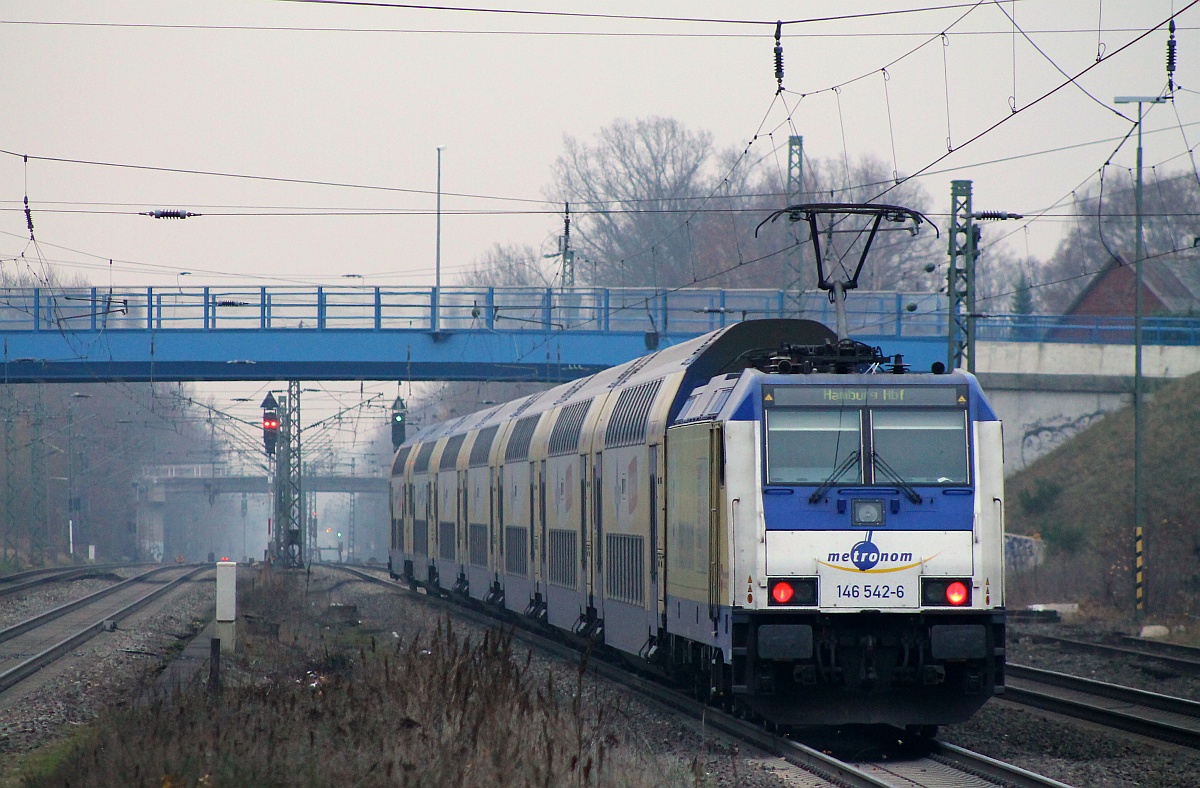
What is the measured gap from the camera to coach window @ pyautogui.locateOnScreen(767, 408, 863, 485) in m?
11.7

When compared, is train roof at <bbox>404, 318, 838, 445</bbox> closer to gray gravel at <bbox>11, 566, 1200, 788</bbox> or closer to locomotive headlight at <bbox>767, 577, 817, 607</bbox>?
locomotive headlight at <bbox>767, 577, 817, 607</bbox>

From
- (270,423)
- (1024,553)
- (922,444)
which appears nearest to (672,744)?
(922,444)

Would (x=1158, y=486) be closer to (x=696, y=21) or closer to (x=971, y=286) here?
(x=971, y=286)

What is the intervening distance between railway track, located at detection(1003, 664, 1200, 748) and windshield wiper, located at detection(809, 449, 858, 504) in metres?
3.60

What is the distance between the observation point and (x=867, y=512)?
37.9ft

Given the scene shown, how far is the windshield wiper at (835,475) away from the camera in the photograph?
11531 millimetres

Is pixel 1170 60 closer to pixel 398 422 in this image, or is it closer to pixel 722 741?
pixel 722 741

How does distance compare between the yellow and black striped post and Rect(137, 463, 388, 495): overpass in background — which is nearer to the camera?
the yellow and black striped post

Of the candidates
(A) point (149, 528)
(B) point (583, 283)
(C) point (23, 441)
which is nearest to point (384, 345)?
(B) point (583, 283)

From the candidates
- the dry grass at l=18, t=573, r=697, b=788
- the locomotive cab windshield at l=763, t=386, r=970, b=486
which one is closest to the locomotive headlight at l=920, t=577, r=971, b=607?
the locomotive cab windshield at l=763, t=386, r=970, b=486

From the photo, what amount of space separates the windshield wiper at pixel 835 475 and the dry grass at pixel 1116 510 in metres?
16.8

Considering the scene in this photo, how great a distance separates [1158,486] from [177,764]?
2924cm

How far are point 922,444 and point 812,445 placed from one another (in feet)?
2.93

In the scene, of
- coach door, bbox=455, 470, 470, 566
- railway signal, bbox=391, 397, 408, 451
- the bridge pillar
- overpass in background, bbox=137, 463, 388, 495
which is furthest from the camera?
overpass in background, bbox=137, 463, 388, 495
